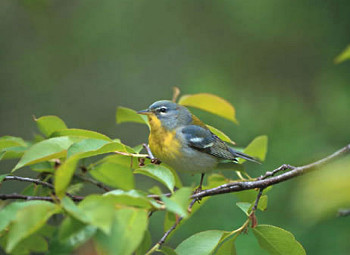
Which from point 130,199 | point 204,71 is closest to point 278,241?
point 130,199

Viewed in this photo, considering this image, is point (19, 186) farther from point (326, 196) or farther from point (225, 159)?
point (326, 196)

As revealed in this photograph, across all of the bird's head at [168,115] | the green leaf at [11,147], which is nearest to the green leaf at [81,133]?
the green leaf at [11,147]

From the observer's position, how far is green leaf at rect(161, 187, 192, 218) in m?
0.99

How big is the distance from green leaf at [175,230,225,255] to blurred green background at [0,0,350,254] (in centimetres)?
52

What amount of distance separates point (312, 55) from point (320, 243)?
7.44 ft

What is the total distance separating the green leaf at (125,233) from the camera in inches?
37.8

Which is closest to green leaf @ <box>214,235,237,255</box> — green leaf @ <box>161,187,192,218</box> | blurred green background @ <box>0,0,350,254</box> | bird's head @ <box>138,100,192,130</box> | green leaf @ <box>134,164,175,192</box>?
green leaf @ <box>134,164,175,192</box>

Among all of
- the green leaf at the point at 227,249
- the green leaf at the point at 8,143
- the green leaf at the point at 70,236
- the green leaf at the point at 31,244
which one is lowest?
the green leaf at the point at 31,244

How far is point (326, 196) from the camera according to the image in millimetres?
688

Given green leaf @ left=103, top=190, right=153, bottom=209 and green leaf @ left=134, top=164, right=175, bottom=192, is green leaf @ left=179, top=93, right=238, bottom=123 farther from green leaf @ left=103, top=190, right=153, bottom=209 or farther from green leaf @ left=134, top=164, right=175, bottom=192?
green leaf @ left=103, top=190, right=153, bottom=209

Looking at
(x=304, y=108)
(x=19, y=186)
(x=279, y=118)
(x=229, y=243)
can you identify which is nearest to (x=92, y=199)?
(x=229, y=243)

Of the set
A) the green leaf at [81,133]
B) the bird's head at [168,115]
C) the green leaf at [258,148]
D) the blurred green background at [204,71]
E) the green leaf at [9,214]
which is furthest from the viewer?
the blurred green background at [204,71]

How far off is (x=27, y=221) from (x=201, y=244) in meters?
0.54

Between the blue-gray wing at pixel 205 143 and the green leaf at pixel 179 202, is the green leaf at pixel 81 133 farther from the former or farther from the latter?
the blue-gray wing at pixel 205 143
